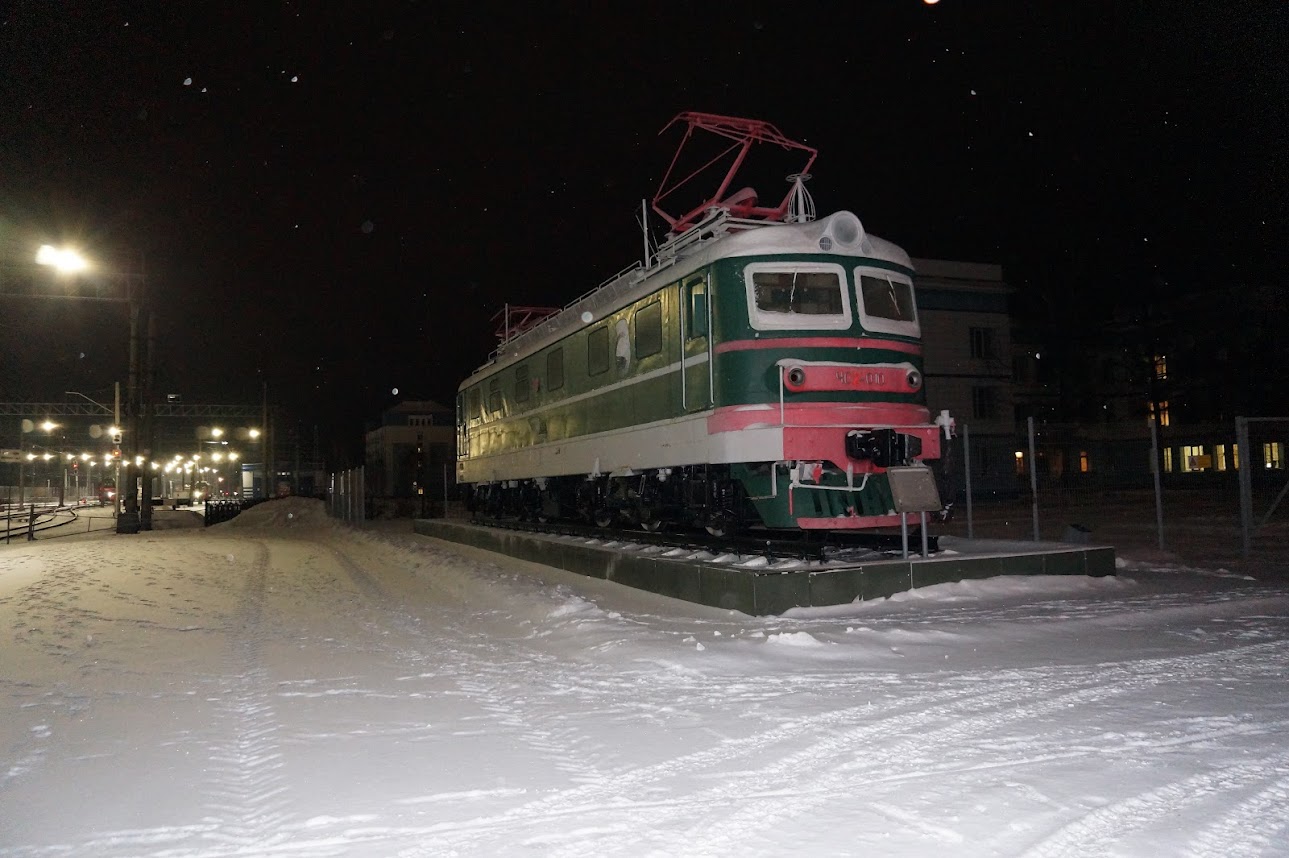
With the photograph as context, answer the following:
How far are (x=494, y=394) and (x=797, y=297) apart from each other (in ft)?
34.9

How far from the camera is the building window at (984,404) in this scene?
123ft

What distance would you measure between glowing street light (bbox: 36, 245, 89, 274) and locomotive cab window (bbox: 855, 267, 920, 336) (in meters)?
19.2

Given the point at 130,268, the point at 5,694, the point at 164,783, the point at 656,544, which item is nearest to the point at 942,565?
the point at 656,544

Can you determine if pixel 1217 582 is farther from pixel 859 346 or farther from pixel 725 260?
pixel 725 260

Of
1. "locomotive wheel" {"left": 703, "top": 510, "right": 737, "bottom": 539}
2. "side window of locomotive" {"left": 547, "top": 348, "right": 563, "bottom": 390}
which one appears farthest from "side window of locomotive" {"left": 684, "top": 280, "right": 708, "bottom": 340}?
"side window of locomotive" {"left": 547, "top": 348, "right": 563, "bottom": 390}

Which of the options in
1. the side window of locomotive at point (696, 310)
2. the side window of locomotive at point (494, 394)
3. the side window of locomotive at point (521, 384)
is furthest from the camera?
the side window of locomotive at point (494, 394)

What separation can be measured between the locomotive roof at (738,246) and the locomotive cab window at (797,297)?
0.20m

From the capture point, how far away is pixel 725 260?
10.4 metres

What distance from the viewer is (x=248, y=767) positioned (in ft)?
15.8

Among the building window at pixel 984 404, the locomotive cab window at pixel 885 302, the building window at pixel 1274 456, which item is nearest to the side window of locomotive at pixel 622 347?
the locomotive cab window at pixel 885 302

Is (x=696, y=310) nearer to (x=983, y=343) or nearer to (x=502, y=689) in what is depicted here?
(x=502, y=689)

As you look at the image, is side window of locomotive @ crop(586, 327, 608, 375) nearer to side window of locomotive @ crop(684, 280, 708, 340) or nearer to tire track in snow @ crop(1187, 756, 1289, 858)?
side window of locomotive @ crop(684, 280, 708, 340)

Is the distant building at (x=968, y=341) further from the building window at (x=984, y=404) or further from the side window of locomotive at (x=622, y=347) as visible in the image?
the side window of locomotive at (x=622, y=347)

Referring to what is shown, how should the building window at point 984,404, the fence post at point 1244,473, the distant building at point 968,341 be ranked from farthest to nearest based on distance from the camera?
the building window at point 984,404 → the distant building at point 968,341 → the fence post at point 1244,473
